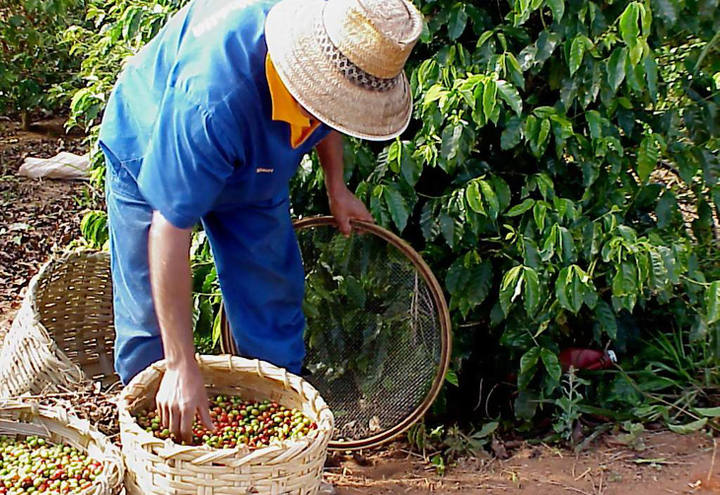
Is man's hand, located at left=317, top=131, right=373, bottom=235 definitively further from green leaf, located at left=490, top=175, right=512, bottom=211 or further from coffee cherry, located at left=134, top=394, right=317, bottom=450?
coffee cherry, located at left=134, top=394, right=317, bottom=450

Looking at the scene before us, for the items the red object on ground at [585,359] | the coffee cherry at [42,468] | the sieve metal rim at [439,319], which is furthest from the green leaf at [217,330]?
the red object on ground at [585,359]

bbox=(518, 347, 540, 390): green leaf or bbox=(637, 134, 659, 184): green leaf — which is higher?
bbox=(637, 134, 659, 184): green leaf

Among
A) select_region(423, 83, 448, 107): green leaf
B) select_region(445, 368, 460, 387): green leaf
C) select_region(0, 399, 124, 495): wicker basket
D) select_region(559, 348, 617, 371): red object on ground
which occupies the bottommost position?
select_region(559, 348, 617, 371): red object on ground

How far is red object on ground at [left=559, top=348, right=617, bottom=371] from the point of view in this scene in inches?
123

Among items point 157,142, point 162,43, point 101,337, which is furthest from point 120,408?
point 101,337

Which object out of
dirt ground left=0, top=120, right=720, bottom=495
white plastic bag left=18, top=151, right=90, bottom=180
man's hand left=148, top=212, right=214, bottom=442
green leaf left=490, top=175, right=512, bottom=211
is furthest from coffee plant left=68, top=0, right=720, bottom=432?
white plastic bag left=18, top=151, right=90, bottom=180

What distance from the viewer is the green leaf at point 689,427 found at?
116 inches

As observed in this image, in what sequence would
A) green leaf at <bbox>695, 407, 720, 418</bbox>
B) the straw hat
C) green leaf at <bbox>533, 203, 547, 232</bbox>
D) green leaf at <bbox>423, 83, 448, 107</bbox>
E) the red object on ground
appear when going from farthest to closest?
the red object on ground, green leaf at <bbox>695, 407, 720, 418</bbox>, green leaf at <bbox>533, 203, 547, 232</bbox>, green leaf at <bbox>423, 83, 448, 107</bbox>, the straw hat

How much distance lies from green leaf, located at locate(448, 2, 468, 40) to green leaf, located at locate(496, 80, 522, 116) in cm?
23

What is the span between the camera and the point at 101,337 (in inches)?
131

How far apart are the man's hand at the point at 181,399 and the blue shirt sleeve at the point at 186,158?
0.35 meters

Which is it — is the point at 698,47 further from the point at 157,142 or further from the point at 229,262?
the point at 157,142

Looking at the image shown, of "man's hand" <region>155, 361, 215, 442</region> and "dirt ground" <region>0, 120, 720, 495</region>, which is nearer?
"man's hand" <region>155, 361, 215, 442</region>

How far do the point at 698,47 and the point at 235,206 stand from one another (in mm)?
1700
